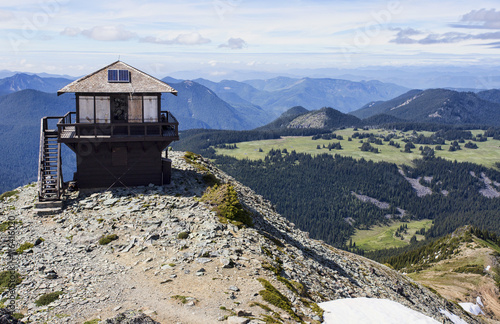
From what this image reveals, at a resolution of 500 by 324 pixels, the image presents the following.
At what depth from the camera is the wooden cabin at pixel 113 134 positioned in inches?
1566

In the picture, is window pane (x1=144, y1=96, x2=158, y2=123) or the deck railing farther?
window pane (x1=144, y1=96, x2=158, y2=123)

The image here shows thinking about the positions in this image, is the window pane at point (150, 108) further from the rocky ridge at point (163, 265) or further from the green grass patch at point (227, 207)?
the green grass patch at point (227, 207)

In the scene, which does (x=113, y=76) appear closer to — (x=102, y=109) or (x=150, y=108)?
(x=102, y=109)

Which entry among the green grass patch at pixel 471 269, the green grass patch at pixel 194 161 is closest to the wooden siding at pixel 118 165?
the green grass patch at pixel 194 161

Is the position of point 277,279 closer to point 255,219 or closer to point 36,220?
point 255,219

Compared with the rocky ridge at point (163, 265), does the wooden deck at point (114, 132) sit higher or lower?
higher

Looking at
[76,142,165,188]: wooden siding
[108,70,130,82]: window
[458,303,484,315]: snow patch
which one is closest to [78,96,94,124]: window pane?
[76,142,165,188]: wooden siding

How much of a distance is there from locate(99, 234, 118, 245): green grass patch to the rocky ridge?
0.55 feet

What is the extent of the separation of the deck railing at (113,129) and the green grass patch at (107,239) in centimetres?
1188

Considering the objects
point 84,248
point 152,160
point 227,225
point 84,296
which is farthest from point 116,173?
point 84,296

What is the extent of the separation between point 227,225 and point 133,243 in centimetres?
811

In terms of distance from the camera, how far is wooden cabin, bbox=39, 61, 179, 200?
131ft

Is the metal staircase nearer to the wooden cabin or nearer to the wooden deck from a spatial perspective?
the wooden cabin

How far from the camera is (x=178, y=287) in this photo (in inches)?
981
